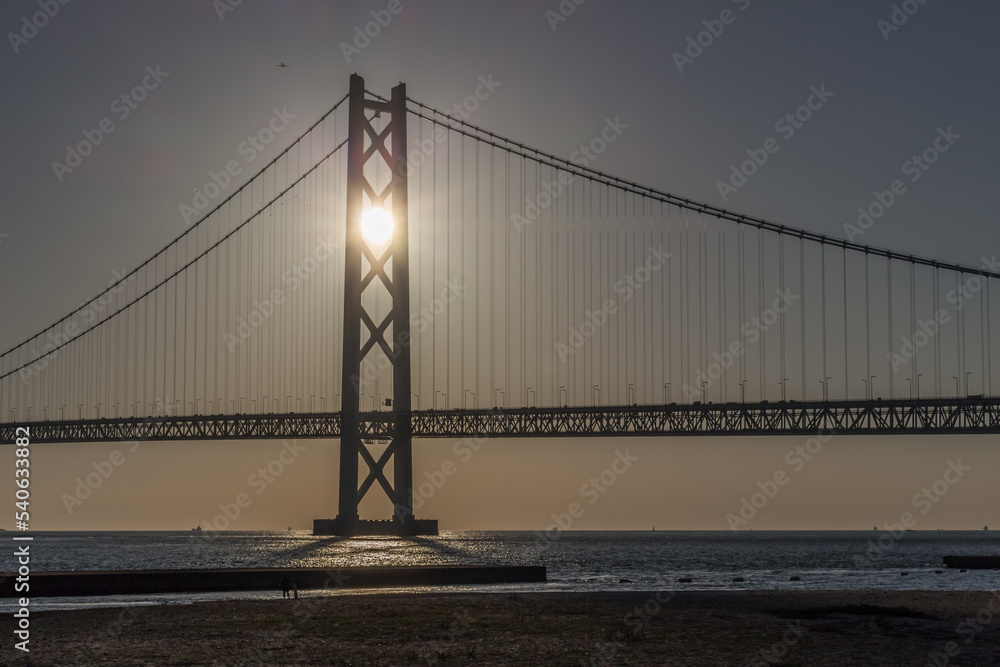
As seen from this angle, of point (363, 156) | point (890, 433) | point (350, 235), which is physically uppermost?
point (363, 156)

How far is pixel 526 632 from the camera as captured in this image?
2797 cm

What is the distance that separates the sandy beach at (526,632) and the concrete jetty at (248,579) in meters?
6.65

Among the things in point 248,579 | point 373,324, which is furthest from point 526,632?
point 373,324

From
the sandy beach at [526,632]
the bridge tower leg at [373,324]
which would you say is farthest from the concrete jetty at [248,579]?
the bridge tower leg at [373,324]

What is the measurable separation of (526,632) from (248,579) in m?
18.3

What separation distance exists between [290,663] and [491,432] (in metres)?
63.3

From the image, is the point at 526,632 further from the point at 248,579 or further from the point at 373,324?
the point at 373,324

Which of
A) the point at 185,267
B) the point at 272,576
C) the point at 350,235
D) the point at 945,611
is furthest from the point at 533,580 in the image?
the point at 185,267

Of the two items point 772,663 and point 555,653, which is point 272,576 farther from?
point 772,663

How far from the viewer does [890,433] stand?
237 feet

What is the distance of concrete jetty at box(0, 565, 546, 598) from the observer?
39.0 meters

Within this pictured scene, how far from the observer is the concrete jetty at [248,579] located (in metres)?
39.0

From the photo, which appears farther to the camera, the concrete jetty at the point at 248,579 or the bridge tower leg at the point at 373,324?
the bridge tower leg at the point at 373,324

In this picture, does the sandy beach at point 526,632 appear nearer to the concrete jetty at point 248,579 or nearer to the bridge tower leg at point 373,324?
the concrete jetty at point 248,579
